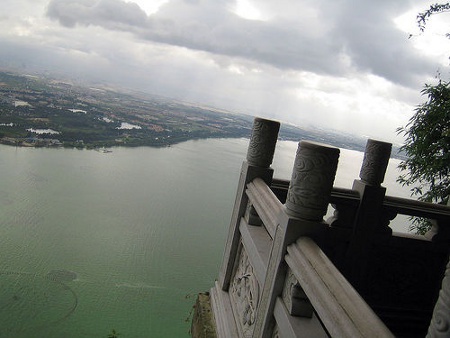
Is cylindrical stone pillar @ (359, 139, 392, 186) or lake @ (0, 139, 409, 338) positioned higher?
cylindrical stone pillar @ (359, 139, 392, 186)

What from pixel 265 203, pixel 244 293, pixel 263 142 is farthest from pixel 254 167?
pixel 244 293

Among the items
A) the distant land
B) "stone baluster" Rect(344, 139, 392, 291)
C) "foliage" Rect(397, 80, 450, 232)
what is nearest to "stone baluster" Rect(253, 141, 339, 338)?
"stone baluster" Rect(344, 139, 392, 291)

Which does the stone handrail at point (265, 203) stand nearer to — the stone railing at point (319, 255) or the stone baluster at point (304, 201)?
the stone railing at point (319, 255)

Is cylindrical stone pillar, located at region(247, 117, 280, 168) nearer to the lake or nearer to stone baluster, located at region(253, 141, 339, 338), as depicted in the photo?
stone baluster, located at region(253, 141, 339, 338)

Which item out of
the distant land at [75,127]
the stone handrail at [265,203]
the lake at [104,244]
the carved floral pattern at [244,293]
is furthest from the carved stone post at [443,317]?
the distant land at [75,127]

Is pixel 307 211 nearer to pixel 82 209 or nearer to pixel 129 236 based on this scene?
pixel 129 236

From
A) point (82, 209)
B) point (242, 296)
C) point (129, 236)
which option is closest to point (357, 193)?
point (242, 296)
